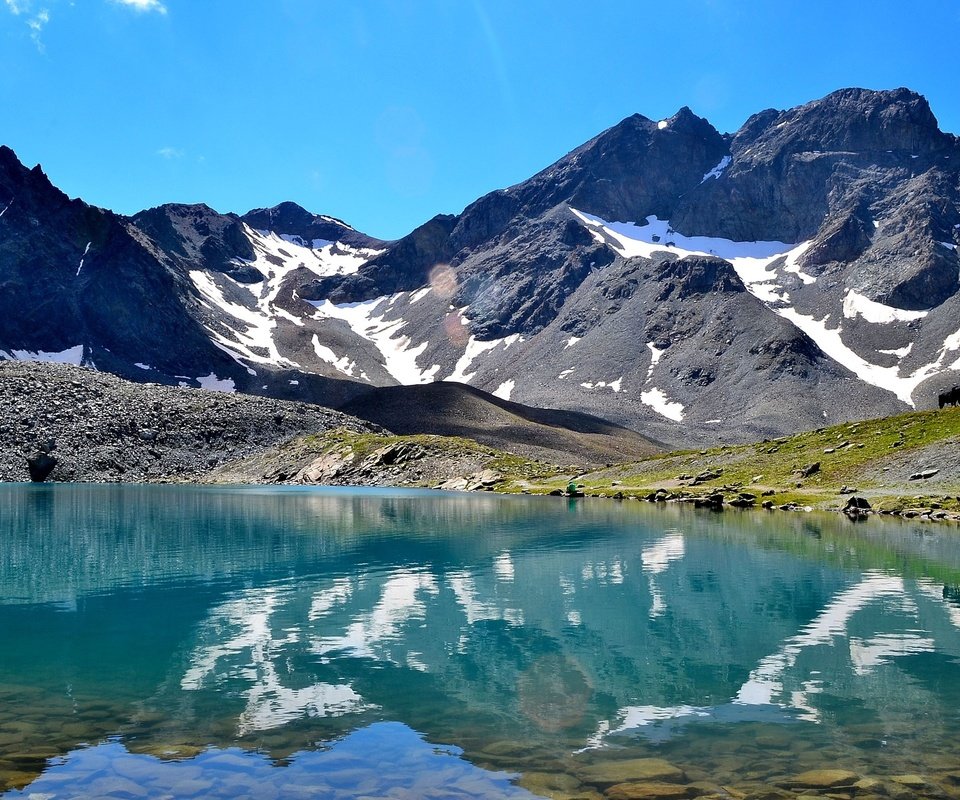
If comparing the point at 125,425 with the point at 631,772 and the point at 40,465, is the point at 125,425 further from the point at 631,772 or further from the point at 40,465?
the point at 631,772

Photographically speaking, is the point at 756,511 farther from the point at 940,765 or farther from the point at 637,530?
the point at 940,765

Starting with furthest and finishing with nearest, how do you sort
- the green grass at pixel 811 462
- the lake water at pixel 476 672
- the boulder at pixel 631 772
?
the green grass at pixel 811 462, the lake water at pixel 476 672, the boulder at pixel 631 772

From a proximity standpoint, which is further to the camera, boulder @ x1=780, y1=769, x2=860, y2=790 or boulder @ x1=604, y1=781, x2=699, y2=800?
boulder @ x1=780, y1=769, x2=860, y2=790

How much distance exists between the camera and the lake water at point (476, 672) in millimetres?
11719

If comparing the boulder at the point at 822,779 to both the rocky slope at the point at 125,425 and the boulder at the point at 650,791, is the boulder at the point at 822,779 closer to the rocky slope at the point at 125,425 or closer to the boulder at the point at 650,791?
the boulder at the point at 650,791

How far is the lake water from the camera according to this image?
461 inches

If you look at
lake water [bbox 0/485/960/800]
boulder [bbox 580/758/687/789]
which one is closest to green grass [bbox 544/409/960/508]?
lake water [bbox 0/485/960/800]

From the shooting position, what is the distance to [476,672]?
57.5ft

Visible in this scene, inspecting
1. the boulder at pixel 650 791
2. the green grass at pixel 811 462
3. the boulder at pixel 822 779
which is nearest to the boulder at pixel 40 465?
the green grass at pixel 811 462

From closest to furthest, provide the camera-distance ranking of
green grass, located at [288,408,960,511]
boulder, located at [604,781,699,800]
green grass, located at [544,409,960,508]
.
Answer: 1. boulder, located at [604,781,699,800]
2. green grass, located at [288,408,960,511]
3. green grass, located at [544,409,960,508]

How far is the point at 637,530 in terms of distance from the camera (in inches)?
1988

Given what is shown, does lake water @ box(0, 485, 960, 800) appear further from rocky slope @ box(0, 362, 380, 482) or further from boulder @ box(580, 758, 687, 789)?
rocky slope @ box(0, 362, 380, 482)

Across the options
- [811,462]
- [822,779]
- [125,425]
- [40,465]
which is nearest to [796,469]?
[811,462]

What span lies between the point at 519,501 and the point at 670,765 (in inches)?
2769
